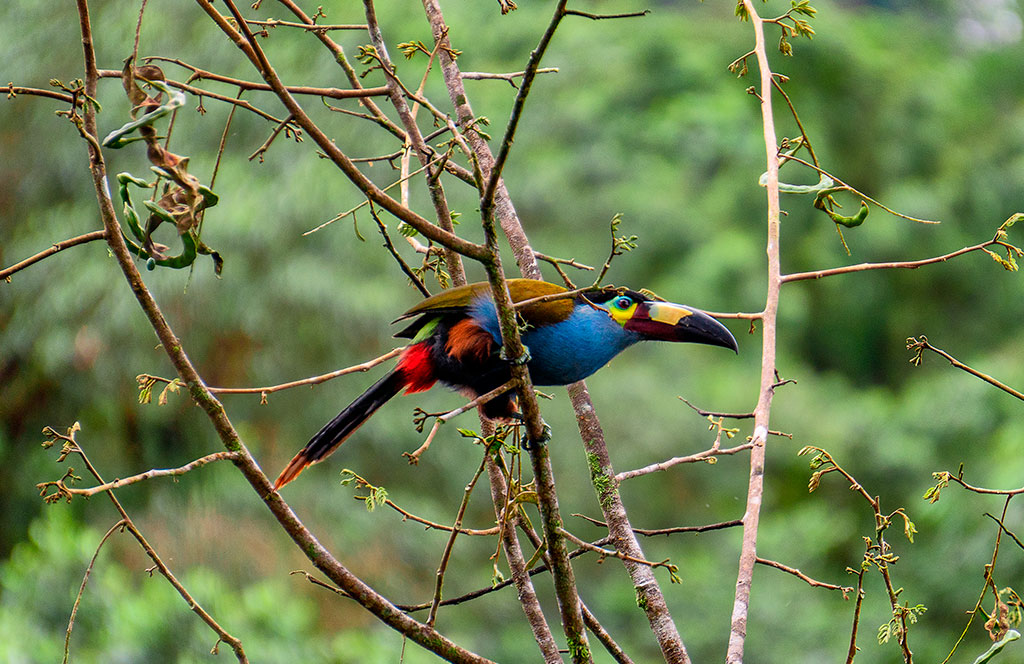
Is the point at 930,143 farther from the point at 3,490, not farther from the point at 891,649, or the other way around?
the point at 3,490

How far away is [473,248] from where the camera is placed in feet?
3.71

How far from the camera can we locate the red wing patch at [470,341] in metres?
2.06

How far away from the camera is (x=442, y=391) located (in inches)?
95.4

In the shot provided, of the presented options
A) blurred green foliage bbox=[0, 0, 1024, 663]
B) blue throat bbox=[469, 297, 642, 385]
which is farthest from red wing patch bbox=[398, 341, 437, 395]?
blurred green foliage bbox=[0, 0, 1024, 663]

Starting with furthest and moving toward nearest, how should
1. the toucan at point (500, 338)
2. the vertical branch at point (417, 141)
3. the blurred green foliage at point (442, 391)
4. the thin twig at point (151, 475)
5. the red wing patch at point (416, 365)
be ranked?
the blurred green foliage at point (442, 391) < the red wing patch at point (416, 365) < the toucan at point (500, 338) < the vertical branch at point (417, 141) < the thin twig at point (151, 475)

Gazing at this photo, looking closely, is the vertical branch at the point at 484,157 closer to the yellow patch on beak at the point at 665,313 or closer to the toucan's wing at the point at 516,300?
the toucan's wing at the point at 516,300

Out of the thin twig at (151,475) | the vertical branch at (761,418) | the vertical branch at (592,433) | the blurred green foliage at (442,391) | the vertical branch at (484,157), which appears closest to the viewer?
the thin twig at (151,475)

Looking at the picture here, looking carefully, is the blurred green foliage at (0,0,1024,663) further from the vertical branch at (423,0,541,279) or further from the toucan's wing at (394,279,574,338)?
the vertical branch at (423,0,541,279)

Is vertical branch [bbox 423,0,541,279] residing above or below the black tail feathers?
above

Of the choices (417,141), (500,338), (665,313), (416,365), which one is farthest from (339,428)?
(665,313)

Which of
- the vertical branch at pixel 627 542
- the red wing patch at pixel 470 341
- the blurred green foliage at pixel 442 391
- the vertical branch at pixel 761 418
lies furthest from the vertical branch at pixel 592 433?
the blurred green foliage at pixel 442 391

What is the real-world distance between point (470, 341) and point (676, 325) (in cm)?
43

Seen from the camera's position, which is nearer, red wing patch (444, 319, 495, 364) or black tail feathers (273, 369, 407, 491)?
black tail feathers (273, 369, 407, 491)

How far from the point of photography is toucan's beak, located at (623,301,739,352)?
204cm
